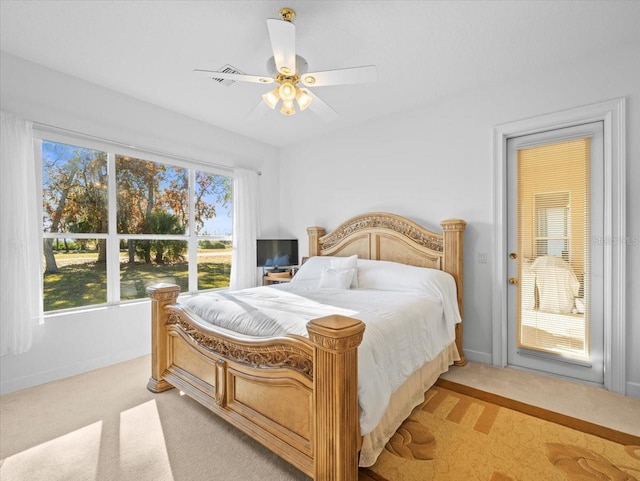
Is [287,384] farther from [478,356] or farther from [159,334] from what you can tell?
[478,356]

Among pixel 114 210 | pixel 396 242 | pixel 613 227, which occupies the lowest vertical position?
pixel 396 242

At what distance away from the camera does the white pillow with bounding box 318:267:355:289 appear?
9.55ft

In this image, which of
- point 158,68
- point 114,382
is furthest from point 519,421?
point 158,68

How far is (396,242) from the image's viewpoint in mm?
3393

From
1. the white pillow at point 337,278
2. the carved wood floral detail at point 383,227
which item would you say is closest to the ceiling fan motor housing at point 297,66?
the white pillow at point 337,278

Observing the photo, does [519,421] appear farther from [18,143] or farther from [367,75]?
[18,143]

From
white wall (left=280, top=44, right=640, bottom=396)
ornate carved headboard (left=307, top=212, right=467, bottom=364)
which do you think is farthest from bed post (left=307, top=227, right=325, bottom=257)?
white wall (left=280, top=44, right=640, bottom=396)

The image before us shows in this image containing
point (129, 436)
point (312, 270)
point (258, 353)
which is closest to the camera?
point (258, 353)

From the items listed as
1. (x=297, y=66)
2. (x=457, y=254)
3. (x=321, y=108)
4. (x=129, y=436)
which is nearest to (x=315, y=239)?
(x=457, y=254)

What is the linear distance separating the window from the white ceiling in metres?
0.87

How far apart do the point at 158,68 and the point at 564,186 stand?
3.72 meters

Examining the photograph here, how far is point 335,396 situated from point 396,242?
7.73ft

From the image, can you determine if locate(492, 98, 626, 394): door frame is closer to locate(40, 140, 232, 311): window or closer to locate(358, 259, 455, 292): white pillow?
locate(358, 259, 455, 292): white pillow

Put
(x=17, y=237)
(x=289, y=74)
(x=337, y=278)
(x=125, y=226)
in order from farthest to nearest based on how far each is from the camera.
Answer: (x=125, y=226)
(x=337, y=278)
(x=17, y=237)
(x=289, y=74)
